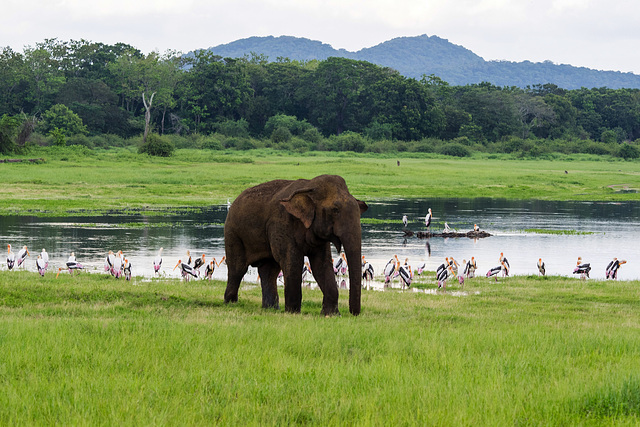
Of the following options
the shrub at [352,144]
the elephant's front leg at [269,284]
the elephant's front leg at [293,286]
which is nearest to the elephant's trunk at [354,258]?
the elephant's front leg at [293,286]

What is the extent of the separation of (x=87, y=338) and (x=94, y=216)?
27352 mm

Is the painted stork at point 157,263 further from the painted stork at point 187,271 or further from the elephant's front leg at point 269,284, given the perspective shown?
the elephant's front leg at point 269,284

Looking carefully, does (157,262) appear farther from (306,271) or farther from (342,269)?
(342,269)

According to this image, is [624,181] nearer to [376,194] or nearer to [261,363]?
[376,194]

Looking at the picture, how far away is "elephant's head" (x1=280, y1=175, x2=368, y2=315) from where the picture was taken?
1157 cm

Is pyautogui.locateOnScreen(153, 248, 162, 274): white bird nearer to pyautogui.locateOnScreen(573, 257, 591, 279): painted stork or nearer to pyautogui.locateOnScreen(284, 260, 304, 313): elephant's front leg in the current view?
pyautogui.locateOnScreen(284, 260, 304, 313): elephant's front leg

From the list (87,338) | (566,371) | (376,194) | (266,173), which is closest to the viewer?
(566,371)

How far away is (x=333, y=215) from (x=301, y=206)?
54cm

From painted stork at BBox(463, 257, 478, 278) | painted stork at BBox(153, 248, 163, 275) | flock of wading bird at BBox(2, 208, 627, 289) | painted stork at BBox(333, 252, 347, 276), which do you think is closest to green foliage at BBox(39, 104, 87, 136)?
flock of wading bird at BBox(2, 208, 627, 289)

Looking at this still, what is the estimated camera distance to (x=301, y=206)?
11844 millimetres

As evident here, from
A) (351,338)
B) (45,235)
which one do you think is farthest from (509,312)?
(45,235)

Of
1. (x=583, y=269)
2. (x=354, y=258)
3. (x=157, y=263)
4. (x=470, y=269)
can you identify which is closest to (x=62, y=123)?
(x=157, y=263)

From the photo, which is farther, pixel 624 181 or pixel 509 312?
pixel 624 181

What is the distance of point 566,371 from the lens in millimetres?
7398
